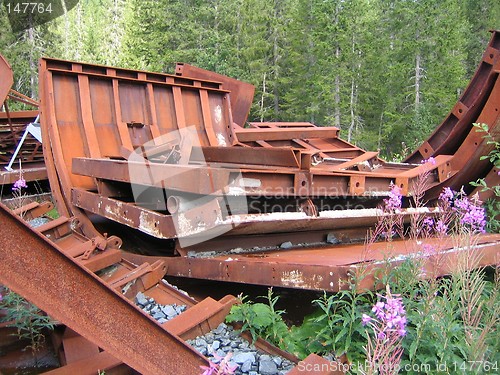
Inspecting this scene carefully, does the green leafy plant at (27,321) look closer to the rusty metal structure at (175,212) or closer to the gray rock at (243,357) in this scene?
the rusty metal structure at (175,212)

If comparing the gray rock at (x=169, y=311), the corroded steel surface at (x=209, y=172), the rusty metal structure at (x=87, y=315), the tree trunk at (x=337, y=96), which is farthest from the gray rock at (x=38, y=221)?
the tree trunk at (x=337, y=96)

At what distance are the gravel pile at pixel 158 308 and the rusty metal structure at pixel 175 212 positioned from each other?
0.07 m

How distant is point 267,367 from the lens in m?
2.55

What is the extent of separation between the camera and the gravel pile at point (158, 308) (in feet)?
10.2

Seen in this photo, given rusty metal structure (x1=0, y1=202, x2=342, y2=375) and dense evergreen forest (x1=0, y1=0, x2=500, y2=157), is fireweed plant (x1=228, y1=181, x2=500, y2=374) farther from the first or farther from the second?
dense evergreen forest (x1=0, y1=0, x2=500, y2=157)

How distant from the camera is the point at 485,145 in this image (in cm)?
456

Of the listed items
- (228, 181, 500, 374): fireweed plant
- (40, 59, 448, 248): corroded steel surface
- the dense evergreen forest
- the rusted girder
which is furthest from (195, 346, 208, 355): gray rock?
the dense evergreen forest

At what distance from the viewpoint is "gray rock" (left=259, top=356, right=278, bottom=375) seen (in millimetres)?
2529

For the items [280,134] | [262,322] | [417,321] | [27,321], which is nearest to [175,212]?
[262,322]

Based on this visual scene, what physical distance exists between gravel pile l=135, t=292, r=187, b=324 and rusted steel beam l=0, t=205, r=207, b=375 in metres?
0.95

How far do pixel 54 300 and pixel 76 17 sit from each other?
43.8 m

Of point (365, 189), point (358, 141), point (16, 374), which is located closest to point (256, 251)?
point (365, 189)

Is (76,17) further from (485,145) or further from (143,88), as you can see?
(485,145)

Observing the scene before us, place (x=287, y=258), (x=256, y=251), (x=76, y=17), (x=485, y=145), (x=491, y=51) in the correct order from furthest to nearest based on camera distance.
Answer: (x=76, y=17) → (x=491, y=51) → (x=485, y=145) → (x=256, y=251) → (x=287, y=258)
